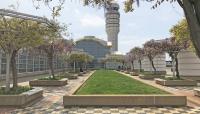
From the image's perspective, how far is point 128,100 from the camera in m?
15.0

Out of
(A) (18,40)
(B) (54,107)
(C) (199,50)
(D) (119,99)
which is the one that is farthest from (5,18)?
(C) (199,50)

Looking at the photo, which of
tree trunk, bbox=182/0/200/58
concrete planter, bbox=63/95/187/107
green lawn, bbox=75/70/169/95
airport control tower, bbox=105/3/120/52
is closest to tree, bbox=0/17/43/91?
green lawn, bbox=75/70/169/95

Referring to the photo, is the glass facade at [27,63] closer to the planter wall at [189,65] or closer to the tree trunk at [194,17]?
the planter wall at [189,65]

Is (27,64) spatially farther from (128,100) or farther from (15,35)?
(128,100)

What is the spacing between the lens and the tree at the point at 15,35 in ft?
52.7

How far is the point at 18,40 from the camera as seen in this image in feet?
53.5

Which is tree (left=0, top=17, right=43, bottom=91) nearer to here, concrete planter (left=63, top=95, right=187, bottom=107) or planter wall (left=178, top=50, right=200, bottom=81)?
concrete planter (left=63, top=95, right=187, bottom=107)

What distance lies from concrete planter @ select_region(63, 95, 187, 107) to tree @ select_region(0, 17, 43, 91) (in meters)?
3.43

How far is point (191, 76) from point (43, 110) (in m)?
21.6

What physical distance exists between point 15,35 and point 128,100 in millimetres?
5619

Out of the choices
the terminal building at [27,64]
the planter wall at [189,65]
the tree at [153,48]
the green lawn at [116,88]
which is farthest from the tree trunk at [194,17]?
the terminal building at [27,64]

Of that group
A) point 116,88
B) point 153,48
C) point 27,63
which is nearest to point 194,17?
point 116,88

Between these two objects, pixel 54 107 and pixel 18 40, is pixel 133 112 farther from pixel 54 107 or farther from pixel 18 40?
pixel 18 40

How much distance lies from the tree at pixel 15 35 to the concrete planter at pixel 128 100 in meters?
3.43
